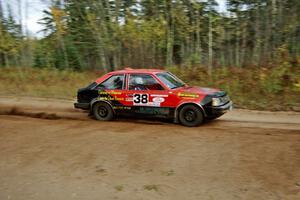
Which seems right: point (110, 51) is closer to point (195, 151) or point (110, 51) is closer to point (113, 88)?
point (113, 88)

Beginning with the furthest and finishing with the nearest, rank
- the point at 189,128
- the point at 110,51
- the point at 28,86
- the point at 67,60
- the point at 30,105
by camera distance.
→ the point at 67,60 → the point at 110,51 → the point at 28,86 → the point at 30,105 → the point at 189,128

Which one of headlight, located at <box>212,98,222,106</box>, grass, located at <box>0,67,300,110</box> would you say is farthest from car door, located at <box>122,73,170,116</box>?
grass, located at <box>0,67,300,110</box>

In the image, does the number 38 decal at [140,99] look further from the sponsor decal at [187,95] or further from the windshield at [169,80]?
the sponsor decal at [187,95]

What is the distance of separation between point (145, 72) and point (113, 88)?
1083 millimetres

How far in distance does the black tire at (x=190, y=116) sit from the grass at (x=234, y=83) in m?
4.02

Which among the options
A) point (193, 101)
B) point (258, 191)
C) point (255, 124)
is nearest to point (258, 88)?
point (255, 124)

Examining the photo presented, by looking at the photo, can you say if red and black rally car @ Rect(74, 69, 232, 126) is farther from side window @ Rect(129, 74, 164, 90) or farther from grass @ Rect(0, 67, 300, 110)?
grass @ Rect(0, 67, 300, 110)

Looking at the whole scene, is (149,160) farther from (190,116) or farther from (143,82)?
(143,82)

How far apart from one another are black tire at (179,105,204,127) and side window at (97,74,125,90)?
2013 millimetres

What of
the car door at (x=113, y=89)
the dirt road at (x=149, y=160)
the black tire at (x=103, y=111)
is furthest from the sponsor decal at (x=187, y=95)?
the black tire at (x=103, y=111)

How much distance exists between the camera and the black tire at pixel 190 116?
375 inches

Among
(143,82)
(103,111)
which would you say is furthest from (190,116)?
(103,111)

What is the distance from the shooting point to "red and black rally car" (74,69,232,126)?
9.51 m

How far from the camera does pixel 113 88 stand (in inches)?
418
